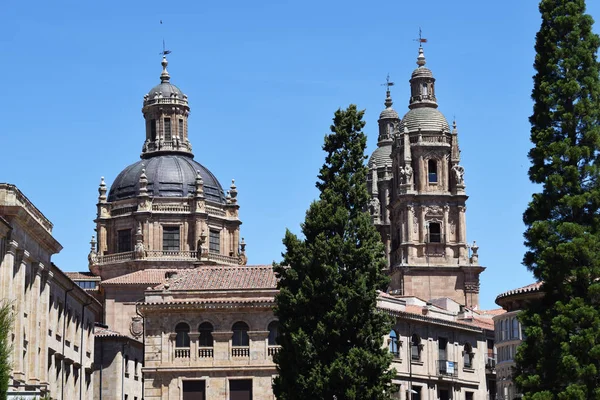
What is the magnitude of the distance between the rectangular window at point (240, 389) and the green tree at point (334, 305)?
17384 mm

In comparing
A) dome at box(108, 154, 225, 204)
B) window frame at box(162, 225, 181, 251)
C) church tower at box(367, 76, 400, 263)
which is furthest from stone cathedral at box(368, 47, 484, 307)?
window frame at box(162, 225, 181, 251)

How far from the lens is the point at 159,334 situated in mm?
79625

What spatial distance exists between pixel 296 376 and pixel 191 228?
72.6 meters

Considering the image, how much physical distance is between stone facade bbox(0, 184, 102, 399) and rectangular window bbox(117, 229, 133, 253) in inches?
1843

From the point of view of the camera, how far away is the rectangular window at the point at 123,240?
5187 inches

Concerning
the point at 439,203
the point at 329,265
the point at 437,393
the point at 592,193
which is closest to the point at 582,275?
the point at 592,193

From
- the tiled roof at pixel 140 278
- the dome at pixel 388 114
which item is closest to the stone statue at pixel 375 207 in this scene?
the dome at pixel 388 114

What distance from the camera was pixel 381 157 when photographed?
16212 centimetres

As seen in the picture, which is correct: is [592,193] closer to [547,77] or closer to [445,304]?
[547,77]

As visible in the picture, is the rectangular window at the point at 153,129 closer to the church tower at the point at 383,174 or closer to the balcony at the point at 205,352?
the church tower at the point at 383,174

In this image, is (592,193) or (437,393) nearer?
(592,193)

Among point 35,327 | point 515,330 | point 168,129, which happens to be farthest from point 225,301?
point 168,129

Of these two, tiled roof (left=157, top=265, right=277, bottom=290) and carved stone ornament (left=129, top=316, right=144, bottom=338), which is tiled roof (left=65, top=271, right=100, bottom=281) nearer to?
carved stone ornament (left=129, top=316, right=144, bottom=338)

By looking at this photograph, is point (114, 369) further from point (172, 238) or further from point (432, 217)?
point (432, 217)
